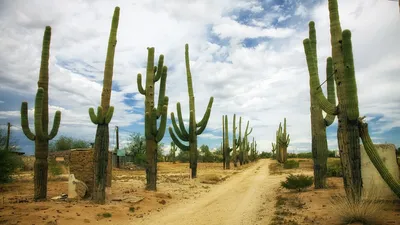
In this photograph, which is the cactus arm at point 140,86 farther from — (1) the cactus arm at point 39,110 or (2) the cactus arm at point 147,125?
(1) the cactus arm at point 39,110

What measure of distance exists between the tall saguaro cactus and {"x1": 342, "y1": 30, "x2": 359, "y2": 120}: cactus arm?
7.58m

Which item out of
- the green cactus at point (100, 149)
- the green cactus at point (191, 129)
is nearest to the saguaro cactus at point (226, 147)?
the green cactus at point (191, 129)

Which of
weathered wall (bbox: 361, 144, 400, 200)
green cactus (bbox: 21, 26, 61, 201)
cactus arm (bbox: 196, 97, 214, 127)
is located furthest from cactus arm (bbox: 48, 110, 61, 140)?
cactus arm (bbox: 196, 97, 214, 127)

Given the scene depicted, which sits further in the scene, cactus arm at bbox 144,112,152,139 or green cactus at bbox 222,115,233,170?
green cactus at bbox 222,115,233,170

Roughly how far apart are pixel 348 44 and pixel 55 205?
948cm

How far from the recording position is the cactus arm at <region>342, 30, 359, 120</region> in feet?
25.0

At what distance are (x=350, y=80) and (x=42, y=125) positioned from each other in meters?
9.43

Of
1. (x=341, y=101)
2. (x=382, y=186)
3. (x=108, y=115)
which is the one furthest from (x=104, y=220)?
(x=382, y=186)

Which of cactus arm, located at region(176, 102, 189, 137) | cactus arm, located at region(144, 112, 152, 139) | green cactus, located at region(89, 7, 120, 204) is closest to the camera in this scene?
green cactus, located at region(89, 7, 120, 204)

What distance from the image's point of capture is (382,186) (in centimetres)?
864

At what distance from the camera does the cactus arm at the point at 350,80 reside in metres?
7.62

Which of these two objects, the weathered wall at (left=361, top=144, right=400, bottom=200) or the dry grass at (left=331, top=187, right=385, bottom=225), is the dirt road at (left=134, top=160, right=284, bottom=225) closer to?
the dry grass at (left=331, top=187, right=385, bottom=225)

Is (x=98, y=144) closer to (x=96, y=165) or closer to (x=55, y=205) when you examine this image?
(x=96, y=165)

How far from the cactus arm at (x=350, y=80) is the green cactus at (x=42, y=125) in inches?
352
